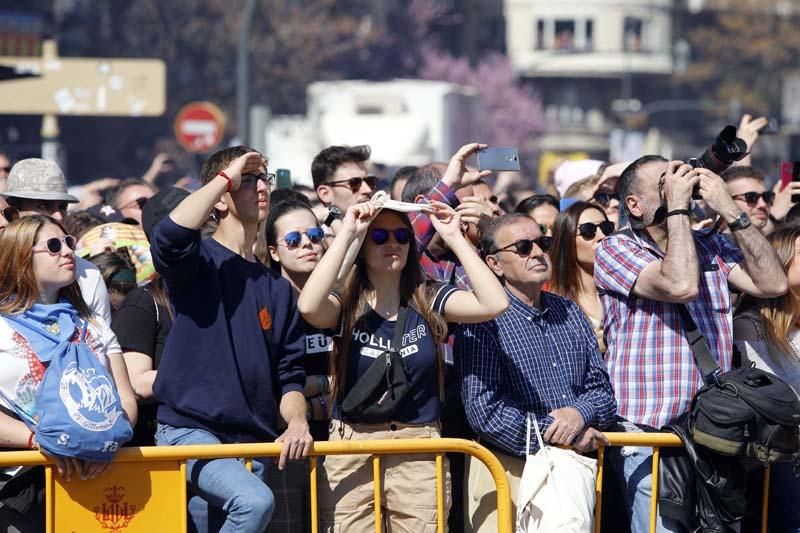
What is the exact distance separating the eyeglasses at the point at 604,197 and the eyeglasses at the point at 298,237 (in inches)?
99.8

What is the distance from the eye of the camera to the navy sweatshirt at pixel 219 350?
16.7 feet

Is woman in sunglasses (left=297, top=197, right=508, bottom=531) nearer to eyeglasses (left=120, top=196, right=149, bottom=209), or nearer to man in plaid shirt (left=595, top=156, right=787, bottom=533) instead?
man in plaid shirt (left=595, top=156, right=787, bottom=533)

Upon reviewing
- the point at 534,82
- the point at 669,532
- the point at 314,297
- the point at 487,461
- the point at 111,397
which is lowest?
the point at 669,532

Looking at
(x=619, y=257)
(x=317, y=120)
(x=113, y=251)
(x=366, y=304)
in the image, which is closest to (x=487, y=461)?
(x=366, y=304)

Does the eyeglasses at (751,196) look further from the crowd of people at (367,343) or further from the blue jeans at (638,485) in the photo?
the blue jeans at (638,485)

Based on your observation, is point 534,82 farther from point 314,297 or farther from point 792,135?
point 314,297

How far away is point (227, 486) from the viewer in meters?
4.94

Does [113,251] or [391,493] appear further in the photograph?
[113,251]

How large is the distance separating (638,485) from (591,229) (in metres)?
1.59

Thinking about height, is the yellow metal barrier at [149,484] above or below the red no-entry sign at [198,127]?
below

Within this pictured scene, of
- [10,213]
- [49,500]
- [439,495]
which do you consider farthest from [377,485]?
[10,213]

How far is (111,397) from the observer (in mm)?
4844

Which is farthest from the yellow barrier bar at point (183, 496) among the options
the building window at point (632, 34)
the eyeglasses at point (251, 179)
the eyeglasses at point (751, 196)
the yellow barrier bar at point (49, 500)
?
the building window at point (632, 34)

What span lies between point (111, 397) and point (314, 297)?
86 centimetres
